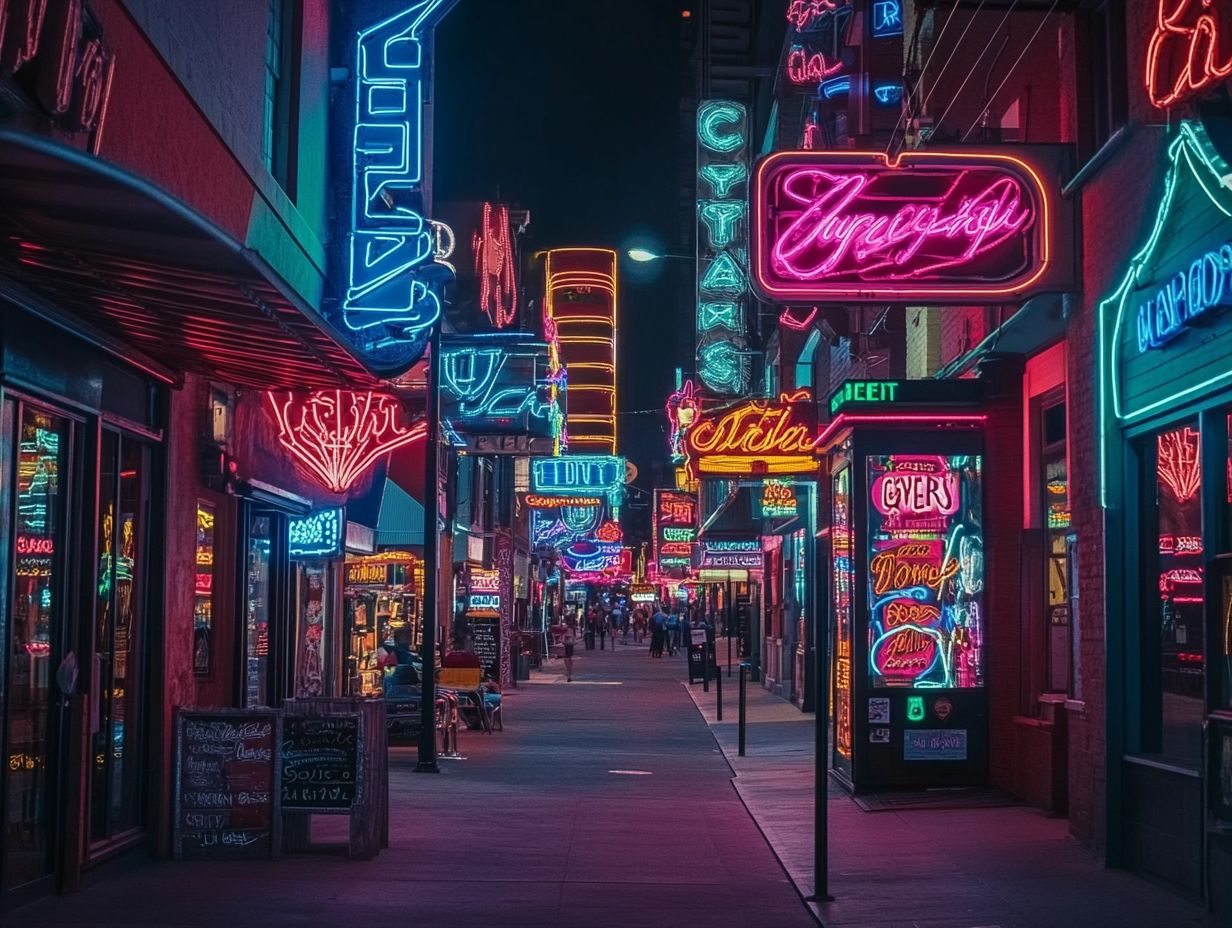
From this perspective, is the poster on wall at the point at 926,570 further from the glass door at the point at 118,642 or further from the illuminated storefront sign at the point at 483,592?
the illuminated storefront sign at the point at 483,592

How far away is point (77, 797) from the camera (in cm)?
1046

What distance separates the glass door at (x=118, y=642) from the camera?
11.4m

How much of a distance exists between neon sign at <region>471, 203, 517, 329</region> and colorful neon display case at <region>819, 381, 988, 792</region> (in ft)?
75.4

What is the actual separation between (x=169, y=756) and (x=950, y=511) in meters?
8.00

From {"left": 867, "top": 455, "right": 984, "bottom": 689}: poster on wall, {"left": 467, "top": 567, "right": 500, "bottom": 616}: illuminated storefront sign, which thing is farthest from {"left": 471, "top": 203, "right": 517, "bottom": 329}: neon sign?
{"left": 867, "top": 455, "right": 984, "bottom": 689}: poster on wall

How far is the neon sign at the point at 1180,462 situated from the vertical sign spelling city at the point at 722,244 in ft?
101

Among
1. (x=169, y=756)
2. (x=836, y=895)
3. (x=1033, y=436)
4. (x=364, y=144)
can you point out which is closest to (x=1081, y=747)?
(x=836, y=895)

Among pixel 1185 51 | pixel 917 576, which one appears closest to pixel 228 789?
pixel 917 576

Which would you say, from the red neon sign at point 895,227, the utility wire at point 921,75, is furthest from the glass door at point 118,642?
the utility wire at point 921,75

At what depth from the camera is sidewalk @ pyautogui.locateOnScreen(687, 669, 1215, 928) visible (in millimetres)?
9992

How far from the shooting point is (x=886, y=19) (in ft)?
66.6

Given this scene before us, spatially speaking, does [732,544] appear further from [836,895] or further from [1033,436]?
[836,895]

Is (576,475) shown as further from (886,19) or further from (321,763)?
(321,763)

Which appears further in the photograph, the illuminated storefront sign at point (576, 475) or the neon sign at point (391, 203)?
the illuminated storefront sign at point (576, 475)
